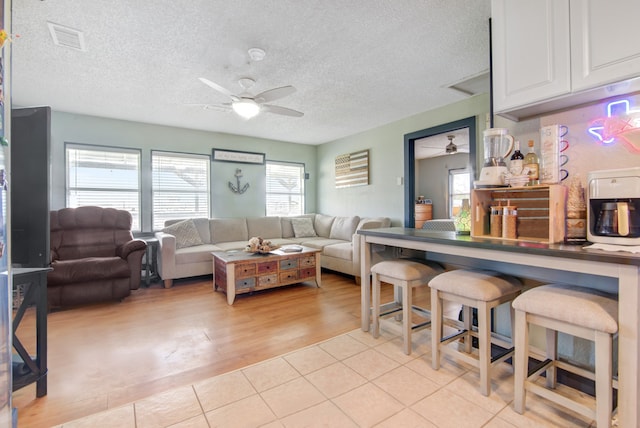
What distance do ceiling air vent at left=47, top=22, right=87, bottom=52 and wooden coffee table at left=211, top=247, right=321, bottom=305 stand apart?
2301mm

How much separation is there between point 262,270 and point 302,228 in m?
2.18

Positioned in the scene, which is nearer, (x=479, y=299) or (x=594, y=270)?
(x=594, y=270)

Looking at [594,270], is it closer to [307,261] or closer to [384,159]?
[307,261]

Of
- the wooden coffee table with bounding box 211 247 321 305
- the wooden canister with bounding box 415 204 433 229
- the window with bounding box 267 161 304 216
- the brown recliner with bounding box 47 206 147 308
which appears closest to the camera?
the brown recliner with bounding box 47 206 147 308

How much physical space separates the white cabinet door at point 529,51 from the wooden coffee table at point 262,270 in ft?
8.90

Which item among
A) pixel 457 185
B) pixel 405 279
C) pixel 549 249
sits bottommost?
pixel 405 279

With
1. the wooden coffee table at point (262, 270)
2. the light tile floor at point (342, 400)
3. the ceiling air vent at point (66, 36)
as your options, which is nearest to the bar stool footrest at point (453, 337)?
the light tile floor at point (342, 400)

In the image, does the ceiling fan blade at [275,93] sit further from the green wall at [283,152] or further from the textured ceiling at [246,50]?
the green wall at [283,152]

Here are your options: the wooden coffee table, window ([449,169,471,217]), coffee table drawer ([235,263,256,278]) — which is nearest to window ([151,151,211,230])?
the wooden coffee table

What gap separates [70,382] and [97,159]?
3590 mm

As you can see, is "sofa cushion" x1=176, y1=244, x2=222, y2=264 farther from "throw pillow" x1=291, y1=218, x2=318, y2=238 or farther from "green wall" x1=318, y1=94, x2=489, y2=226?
"green wall" x1=318, y1=94, x2=489, y2=226

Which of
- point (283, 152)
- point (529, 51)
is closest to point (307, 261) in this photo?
point (283, 152)

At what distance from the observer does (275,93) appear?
2.62 meters

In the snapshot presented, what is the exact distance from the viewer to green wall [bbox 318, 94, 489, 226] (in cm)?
377
